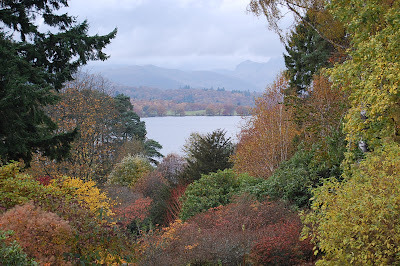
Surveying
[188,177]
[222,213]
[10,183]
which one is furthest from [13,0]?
[188,177]

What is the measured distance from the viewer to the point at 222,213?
34.4ft

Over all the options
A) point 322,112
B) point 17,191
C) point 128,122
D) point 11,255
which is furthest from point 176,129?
point 11,255

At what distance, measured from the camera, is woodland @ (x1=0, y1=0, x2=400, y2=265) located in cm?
432

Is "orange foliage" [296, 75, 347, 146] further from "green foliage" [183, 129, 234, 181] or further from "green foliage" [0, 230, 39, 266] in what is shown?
"green foliage" [0, 230, 39, 266]

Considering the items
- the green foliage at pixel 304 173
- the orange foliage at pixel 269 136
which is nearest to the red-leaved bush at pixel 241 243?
the green foliage at pixel 304 173

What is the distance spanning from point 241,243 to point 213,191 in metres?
5.67

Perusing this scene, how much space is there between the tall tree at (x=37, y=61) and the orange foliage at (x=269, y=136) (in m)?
8.37

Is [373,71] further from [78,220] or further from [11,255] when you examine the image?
[11,255]

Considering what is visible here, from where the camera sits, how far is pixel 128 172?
2238cm

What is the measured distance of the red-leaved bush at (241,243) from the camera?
6.72 m

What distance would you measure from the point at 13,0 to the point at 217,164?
11.7 metres

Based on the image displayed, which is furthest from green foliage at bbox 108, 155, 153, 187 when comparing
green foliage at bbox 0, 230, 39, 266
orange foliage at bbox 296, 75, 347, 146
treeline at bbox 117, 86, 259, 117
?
treeline at bbox 117, 86, 259, 117

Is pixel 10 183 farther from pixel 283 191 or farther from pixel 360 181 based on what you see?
pixel 283 191

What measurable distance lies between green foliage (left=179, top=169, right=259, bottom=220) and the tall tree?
483 cm
